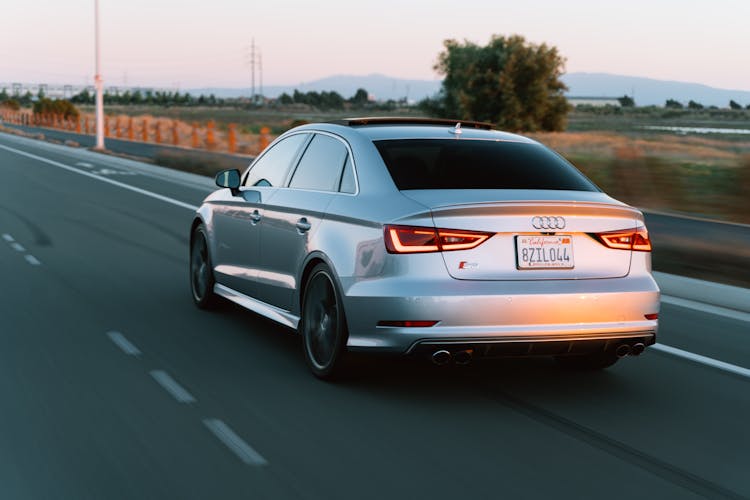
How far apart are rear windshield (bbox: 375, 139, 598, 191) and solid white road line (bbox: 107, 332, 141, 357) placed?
92.0 inches

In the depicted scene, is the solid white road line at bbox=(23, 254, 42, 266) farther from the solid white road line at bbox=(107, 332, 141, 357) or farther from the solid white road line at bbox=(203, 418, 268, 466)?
the solid white road line at bbox=(203, 418, 268, 466)

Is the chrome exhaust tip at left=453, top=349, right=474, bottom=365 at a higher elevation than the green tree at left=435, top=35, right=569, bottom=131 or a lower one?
lower

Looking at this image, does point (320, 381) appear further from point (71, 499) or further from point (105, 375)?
point (71, 499)

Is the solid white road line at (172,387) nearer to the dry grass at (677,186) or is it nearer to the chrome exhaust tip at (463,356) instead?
the chrome exhaust tip at (463,356)

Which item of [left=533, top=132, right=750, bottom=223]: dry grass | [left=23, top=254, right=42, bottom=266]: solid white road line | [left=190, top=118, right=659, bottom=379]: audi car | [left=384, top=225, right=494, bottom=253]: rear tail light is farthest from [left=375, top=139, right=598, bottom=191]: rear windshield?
[left=533, top=132, right=750, bottom=223]: dry grass

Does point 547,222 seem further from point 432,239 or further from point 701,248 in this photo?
point 701,248

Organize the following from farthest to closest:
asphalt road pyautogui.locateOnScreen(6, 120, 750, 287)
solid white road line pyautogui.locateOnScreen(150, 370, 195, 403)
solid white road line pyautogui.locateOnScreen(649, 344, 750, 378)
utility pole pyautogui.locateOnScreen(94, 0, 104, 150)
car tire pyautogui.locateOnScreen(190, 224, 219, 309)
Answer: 1. utility pole pyautogui.locateOnScreen(94, 0, 104, 150)
2. asphalt road pyautogui.locateOnScreen(6, 120, 750, 287)
3. car tire pyautogui.locateOnScreen(190, 224, 219, 309)
4. solid white road line pyautogui.locateOnScreen(649, 344, 750, 378)
5. solid white road line pyautogui.locateOnScreen(150, 370, 195, 403)

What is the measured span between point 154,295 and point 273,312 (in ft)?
9.56

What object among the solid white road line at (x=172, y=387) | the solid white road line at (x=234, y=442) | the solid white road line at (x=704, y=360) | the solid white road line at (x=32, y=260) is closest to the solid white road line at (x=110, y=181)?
the solid white road line at (x=32, y=260)

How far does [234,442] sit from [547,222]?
84.8 inches

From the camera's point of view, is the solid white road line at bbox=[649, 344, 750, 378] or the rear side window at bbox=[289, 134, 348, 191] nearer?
the rear side window at bbox=[289, 134, 348, 191]

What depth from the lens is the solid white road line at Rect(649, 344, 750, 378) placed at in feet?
26.3

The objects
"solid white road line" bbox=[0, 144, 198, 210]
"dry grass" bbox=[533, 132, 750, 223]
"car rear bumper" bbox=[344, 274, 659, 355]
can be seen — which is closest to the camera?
"car rear bumper" bbox=[344, 274, 659, 355]

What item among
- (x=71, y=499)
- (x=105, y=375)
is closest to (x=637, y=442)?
(x=71, y=499)
